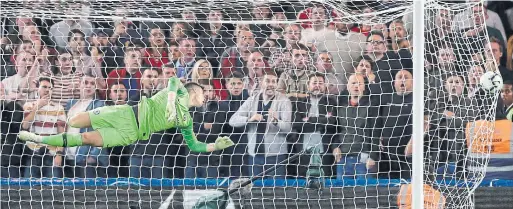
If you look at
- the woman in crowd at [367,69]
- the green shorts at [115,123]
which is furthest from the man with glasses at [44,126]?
the woman in crowd at [367,69]

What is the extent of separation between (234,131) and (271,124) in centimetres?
32

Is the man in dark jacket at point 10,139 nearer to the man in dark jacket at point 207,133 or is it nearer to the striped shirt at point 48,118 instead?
the striped shirt at point 48,118

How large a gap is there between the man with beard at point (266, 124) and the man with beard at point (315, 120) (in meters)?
0.11

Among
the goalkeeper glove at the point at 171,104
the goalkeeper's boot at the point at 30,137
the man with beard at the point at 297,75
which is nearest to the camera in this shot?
the goalkeeper glove at the point at 171,104

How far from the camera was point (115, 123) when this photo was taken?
8852 mm

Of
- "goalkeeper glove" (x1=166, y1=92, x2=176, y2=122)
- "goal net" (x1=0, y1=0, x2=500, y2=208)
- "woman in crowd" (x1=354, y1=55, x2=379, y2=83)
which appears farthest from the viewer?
"woman in crowd" (x1=354, y1=55, x2=379, y2=83)

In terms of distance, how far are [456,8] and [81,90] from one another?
10.2 ft

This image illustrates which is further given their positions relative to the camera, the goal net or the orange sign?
the goal net

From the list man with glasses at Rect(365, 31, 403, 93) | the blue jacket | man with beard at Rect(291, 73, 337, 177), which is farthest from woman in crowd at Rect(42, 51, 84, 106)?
man with glasses at Rect(365, 31, 403, 93)

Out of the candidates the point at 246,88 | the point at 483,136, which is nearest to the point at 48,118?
the point at 246,88

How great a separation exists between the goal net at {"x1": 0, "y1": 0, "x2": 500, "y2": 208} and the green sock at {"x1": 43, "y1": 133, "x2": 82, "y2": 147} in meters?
0.44

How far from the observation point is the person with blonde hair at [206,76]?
9.55 m

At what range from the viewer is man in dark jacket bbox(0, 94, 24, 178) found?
9711mm

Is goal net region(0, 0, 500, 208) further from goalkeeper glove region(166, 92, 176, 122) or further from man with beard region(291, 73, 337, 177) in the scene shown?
goalkeeper glove region(166, 92, 176, 122)
